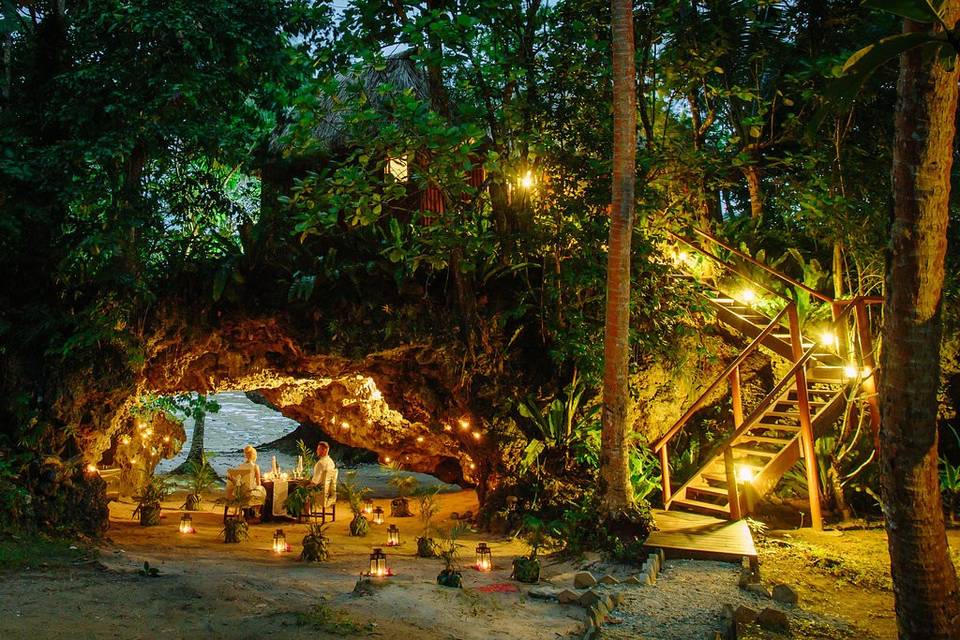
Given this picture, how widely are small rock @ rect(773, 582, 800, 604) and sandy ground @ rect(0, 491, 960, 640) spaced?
11 centimetres

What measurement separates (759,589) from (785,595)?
26cm

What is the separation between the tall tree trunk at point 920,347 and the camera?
3.48 meters

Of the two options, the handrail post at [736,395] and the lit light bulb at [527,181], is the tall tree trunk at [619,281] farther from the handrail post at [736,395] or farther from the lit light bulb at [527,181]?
the handrail post at [736,395]

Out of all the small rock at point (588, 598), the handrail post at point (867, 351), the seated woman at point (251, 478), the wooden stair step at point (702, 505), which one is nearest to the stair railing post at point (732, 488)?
the wooden stair step at point (702, 505)

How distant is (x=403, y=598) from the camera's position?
17.0 feet

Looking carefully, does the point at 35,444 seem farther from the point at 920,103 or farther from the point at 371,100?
the point at 920,103

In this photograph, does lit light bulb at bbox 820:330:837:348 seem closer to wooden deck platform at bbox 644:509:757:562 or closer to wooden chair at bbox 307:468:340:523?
wooden deck platform at bbox 644:509:757:562

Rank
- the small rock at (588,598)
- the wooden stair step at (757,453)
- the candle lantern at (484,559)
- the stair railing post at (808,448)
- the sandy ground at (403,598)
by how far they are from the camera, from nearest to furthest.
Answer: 1. the sandy ground at (403,598)
2. the small rock at (588,598)
3. the candle lantern at (484,559)
4. the stair railing post at (808,448)
5. the wooden stair step at (757,453)

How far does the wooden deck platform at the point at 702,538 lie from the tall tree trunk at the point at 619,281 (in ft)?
1.78

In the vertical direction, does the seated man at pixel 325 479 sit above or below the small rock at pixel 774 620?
above

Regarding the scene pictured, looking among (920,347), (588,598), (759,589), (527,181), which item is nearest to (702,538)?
(759,589)

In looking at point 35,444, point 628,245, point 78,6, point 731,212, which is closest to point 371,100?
point 78,6

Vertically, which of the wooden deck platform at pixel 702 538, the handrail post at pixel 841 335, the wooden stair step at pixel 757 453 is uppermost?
the handrail post at pixel 841 335

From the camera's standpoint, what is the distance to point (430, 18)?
20.9 ft
